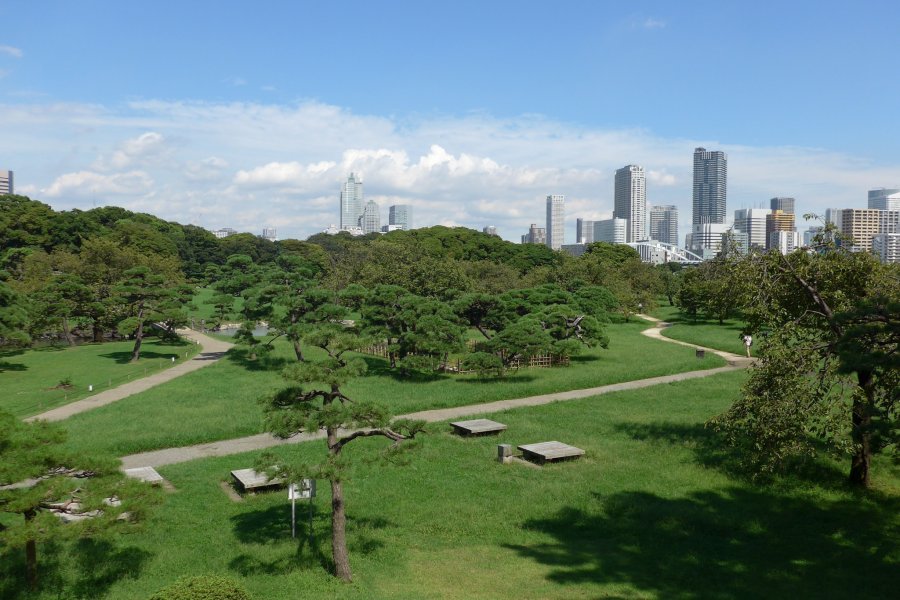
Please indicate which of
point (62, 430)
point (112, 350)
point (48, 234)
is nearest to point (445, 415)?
point (62, 430)

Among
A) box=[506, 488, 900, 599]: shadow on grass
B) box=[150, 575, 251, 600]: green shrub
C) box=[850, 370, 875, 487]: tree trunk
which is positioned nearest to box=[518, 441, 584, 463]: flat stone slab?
box=[506, 488, 900, 599]: shadow on grass

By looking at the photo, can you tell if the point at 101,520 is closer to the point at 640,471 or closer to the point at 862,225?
the point at 640,471

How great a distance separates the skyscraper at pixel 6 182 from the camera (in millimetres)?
185250

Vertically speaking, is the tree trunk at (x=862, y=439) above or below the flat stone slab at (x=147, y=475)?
above

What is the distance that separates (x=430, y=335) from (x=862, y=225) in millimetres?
158093

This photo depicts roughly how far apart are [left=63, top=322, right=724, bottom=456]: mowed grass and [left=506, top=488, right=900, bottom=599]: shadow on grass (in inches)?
437

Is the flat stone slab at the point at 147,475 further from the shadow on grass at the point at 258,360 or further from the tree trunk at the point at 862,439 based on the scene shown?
the shadow on grass at the point at 258,360

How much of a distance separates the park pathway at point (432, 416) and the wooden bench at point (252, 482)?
1.46m

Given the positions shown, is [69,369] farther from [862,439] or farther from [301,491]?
[862,439]

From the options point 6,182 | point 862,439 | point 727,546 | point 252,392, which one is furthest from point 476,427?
point 6,182

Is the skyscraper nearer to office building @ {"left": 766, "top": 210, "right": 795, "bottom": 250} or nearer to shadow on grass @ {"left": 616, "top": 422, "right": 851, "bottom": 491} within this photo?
shadow on grass @ {"left": 616, "top": 422, "right": 851, "bottom": 491}

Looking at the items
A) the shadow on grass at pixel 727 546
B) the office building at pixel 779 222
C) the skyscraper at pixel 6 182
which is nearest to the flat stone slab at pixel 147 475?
the shadow on grass at pixel 727 546

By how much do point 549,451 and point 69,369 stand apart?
25526 mm

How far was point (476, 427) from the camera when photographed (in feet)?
64.7
